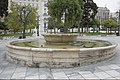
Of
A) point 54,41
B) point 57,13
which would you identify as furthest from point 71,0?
point 54,41

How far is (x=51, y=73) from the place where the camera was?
7098 mm

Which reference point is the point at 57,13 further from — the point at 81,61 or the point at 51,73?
the point at 51,73

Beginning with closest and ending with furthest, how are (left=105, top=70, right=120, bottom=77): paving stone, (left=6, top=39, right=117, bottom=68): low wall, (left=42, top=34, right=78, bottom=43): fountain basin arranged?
(left=105, top=70, right=120, bottom=77): paving stone → (left=6, top=39, right=117, bottom=68): low wall → (left=42, top=34, right=78, bottom=43): fountain basin

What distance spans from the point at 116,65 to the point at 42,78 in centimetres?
368

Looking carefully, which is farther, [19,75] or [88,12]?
[88,12]

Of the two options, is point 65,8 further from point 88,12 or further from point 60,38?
point 88,12

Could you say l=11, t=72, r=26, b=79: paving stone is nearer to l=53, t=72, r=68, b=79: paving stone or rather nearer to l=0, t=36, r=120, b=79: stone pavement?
l=0, t=36, r=120, b=79: stone pavement

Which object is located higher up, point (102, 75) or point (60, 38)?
point (60, 38)

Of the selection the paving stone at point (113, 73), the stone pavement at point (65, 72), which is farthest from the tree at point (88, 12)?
the paving stone at point (113, 73)

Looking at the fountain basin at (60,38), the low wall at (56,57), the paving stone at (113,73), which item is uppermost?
the fountain basin at (60,38)

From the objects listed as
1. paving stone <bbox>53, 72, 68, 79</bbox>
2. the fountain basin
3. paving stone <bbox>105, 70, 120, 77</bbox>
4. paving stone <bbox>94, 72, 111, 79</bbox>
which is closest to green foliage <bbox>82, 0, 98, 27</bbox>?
the fountain basin

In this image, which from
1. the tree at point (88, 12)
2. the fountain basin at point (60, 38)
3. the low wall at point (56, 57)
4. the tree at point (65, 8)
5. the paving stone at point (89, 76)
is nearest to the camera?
the paving stone at point (89, 76)

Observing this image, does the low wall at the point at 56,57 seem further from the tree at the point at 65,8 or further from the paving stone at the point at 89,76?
the tree at the point at 65,8

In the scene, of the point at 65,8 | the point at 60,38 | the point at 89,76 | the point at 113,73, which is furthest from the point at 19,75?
the point at 65,8
